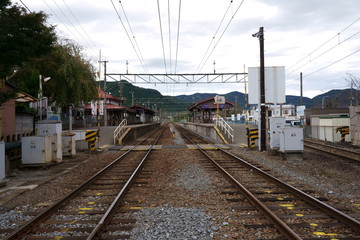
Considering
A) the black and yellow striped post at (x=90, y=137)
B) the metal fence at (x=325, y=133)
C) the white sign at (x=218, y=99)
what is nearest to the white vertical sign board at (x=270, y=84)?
the black and yellow striped post at (x=90, y=137)

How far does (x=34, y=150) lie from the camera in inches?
444

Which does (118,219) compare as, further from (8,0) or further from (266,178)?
(8,0)

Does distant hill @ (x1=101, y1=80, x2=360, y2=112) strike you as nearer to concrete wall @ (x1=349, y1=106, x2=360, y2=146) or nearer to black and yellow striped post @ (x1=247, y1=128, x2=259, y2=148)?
black and yellow striped post @ (x1=247, y1=128, x2=259, y2=148)

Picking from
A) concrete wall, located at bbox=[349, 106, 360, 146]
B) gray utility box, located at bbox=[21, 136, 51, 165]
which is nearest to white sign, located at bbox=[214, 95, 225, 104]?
concrete wall, located at bbox=[349, 106, 360, 146]

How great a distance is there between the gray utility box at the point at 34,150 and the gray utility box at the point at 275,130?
31.6 feet

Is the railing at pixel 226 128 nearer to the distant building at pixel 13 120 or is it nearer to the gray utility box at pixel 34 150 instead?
the distant building at pixel 13 120


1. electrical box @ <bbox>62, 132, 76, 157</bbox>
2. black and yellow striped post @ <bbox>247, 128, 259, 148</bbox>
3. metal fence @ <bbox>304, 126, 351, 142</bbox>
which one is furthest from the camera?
metal fence @ <bbox>304, 126, 351, 142</bbox>

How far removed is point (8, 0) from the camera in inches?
339

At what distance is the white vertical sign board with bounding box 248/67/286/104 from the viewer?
17.1 metres

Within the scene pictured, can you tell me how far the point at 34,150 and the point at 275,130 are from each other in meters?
10.2

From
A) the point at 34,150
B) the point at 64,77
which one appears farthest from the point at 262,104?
the point at 64,77

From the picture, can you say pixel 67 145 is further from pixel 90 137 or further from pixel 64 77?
pixel 64 77

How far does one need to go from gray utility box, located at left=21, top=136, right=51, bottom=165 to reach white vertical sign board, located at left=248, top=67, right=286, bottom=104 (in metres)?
10.6

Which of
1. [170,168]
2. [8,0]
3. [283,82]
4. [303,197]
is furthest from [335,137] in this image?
[8,0]
